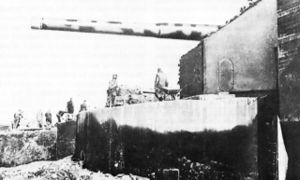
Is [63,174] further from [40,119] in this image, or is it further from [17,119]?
[17,119]

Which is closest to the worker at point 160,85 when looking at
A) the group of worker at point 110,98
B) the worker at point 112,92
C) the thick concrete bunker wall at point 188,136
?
the group of worker at point 110,98

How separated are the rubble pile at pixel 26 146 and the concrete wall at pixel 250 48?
A: 8132mm

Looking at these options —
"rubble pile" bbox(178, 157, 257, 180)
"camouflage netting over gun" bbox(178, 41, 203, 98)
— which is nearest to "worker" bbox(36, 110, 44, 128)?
"camouflage netting over gun" bbox(178, 41, 203, 98)

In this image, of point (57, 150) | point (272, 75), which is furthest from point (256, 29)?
point (57, 150)

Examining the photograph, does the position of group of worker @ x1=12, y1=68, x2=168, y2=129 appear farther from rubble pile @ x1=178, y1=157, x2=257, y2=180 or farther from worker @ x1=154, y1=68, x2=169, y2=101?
rubble pile @ x1=178, y1=157, x2=257, y2=180

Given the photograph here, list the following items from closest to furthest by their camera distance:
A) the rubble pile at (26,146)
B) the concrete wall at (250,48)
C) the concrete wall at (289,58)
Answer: the concrete wall at (289,58) → the concrete wall at (250,48) → the rubble pile at (26,146)

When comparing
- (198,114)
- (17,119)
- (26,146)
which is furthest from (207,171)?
(17,119)

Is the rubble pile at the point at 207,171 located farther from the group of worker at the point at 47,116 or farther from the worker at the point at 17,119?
the worker at the point at 17,119

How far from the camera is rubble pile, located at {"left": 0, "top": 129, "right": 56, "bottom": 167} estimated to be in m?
15.9

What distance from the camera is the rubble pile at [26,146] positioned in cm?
1587

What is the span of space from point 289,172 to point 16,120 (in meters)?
15.1

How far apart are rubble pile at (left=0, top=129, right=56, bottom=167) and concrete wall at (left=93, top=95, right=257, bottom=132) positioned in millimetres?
8108

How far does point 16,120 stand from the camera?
19.5 m

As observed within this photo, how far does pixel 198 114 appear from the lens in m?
7.71
